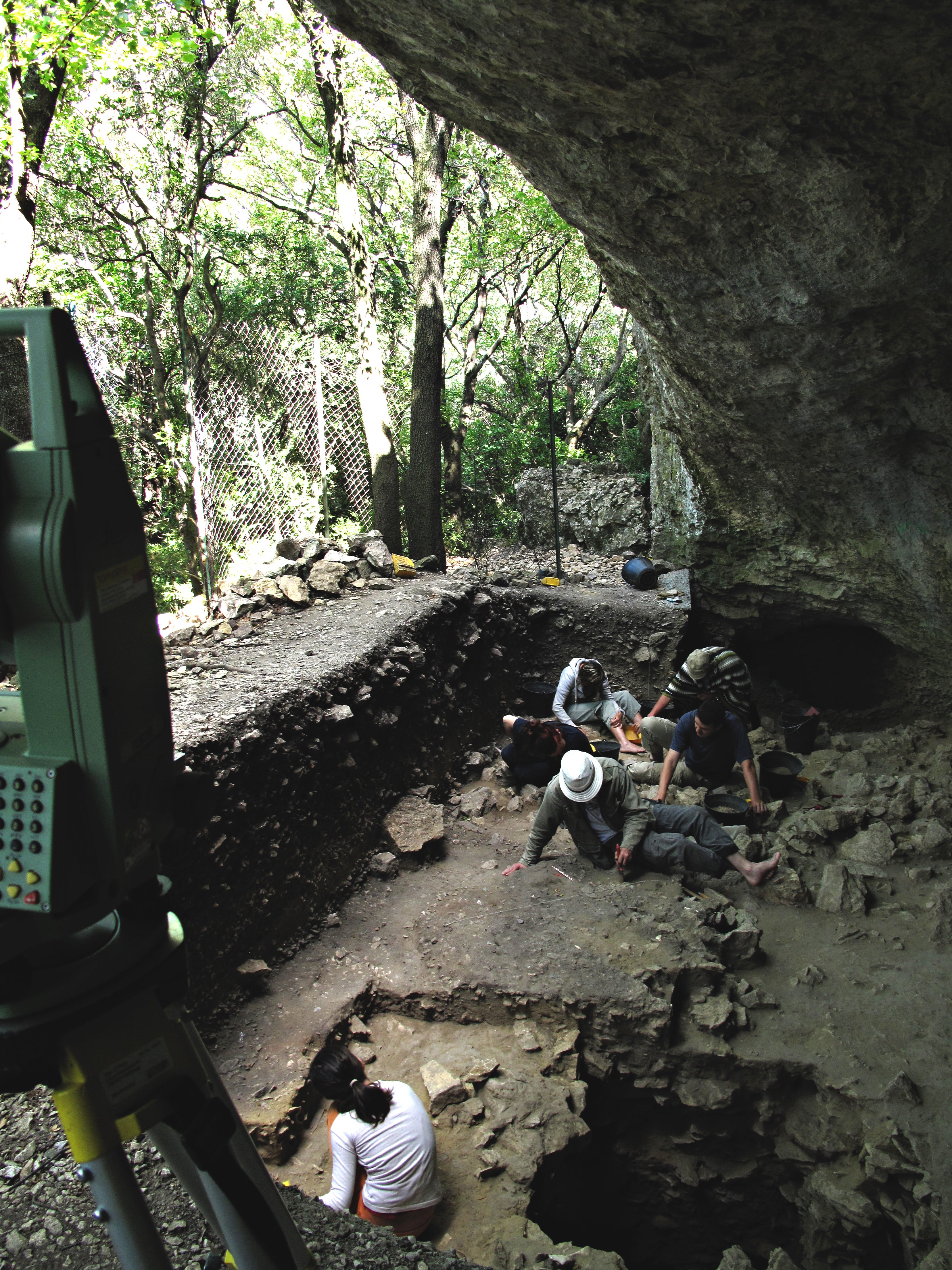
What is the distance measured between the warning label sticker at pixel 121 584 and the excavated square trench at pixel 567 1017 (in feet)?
7.45

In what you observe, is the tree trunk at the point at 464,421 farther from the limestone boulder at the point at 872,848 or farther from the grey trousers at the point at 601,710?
the limestone boulder at the point at 872,848

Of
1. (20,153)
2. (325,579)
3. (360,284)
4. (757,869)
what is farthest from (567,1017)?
(360,284)

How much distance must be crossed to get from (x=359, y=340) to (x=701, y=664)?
5106 mm

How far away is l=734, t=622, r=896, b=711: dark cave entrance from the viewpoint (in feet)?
26.3

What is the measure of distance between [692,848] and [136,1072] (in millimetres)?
4020

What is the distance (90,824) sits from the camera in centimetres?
129

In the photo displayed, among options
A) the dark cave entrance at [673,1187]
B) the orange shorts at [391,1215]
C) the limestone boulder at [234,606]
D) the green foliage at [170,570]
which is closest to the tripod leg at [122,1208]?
the orange shorts at [391,1215]

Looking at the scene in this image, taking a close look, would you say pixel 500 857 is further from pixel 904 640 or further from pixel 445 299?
pixel 445 299

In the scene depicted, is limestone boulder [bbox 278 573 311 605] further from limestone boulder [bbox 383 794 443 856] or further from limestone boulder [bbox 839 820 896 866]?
limestone boulder [bbox 839 820 896 866]

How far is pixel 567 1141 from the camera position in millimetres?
3545

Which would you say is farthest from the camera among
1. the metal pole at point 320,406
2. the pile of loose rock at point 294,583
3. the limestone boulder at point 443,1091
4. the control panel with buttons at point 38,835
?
the metal pole at point 320,406

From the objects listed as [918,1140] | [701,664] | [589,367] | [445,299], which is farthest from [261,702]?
[589,367]

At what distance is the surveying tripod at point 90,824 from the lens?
1.24m

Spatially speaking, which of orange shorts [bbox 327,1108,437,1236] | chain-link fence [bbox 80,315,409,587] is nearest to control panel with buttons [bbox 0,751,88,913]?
orange shorts [bbox 327,1108,437,1236]
